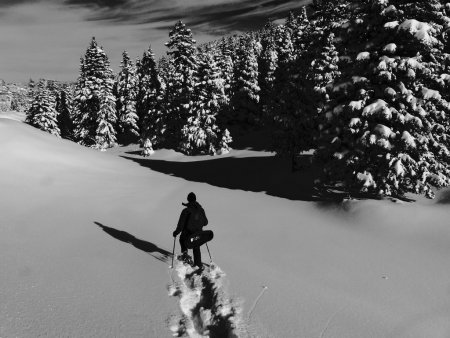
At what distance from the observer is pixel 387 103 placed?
15.1 m

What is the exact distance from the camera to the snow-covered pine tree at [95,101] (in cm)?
5622

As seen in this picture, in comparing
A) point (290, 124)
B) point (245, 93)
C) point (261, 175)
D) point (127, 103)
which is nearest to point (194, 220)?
point (290, 124)

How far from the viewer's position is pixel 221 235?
13.7 meters

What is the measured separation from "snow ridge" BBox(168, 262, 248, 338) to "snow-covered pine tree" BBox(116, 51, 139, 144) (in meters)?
59.0

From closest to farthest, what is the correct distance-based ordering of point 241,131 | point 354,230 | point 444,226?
point 444,226, point 354,230, point 241,131

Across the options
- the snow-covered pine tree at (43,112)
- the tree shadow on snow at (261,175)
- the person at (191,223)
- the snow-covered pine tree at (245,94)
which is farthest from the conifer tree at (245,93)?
the person at (191,223)

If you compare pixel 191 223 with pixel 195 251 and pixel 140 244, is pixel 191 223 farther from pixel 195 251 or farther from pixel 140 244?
pixel 140 244

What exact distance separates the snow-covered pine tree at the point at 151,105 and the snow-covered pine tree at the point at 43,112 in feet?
50.3

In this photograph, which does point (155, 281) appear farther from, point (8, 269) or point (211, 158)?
point (211, 158)

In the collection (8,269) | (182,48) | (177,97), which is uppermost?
(182,48)

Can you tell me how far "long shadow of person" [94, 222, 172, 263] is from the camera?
35.9 feet

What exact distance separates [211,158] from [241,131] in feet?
46.9

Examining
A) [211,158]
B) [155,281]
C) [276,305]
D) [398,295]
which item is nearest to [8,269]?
[155,281]

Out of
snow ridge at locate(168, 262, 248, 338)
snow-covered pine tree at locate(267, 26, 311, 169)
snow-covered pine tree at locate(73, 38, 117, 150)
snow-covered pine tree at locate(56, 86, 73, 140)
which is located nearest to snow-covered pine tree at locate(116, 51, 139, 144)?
snow-covered pine tree at locate(73, 38, 117, 150)
